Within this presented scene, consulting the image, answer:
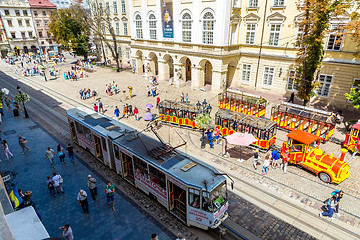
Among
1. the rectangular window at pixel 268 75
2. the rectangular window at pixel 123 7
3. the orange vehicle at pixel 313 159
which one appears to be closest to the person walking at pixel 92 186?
the orange vehicle at pixel 313 159

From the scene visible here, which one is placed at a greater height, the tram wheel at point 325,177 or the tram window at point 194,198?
the tram window at point 194,198

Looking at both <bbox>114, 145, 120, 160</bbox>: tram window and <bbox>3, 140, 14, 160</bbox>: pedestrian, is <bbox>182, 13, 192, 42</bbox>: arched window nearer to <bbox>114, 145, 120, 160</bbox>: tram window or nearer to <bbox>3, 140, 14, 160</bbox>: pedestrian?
<bbox>114, 145, 120, 160</bbox>: tram window

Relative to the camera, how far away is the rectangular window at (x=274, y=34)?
30844 mm

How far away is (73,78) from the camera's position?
4453cm

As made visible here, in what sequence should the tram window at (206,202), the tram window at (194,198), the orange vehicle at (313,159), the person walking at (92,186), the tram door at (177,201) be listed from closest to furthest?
the tram window at (206,202)
the tram window at (194,198)
the tram door at (177,201)
the person walking at (92,186)
the orange vehicle at (313,159)

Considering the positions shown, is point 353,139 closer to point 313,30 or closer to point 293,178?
point 293,178

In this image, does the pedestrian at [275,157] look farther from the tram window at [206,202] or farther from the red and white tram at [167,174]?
the tram window at [206,202]

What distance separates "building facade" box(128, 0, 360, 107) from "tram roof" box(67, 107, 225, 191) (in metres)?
20.0

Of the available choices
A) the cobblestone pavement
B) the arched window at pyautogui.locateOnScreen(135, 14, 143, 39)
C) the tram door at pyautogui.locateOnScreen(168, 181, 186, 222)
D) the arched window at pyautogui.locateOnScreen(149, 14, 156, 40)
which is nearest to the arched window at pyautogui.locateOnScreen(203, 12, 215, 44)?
the cobblestone pavement

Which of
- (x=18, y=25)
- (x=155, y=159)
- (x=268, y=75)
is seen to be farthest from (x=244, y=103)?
(x=18, y=25)

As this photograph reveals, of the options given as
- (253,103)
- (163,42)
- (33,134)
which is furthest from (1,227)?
(163,42)

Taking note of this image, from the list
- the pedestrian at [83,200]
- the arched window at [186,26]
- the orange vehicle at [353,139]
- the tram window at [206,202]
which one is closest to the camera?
the tram window at [206,202]

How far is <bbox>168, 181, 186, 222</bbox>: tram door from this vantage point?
11707mm

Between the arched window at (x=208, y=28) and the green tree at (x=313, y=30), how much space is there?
1191 centimetres
